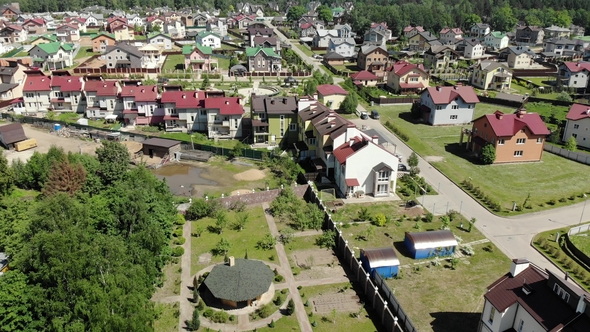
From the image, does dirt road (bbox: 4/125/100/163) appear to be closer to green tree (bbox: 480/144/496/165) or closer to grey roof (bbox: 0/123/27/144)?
grey roof (bbox: 0/123/27/144)

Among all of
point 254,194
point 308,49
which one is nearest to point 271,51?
point 308,49

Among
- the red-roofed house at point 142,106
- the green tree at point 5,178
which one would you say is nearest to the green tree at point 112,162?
the green tree at point 5,178

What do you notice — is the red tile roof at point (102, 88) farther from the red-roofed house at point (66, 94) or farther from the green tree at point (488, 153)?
the green tree at point (488, 153)

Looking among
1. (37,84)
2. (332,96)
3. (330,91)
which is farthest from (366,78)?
(37,84)

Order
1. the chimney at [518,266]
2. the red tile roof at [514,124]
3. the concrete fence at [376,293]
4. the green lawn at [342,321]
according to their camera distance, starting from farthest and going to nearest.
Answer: the red tile roof at [514,124] < the green lawn at [342,321] < the concrete fence at [376,293] < the chimney at [518,266]

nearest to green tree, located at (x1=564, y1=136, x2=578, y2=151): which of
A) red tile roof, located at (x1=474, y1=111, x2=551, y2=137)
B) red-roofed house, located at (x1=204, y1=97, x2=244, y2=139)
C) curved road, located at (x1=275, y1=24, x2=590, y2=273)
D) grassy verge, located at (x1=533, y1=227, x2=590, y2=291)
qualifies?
red tile roof, located at (x1=474, y1=111, x2=551, y2=137)

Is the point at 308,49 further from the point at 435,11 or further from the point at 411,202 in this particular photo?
the point at 411,202
